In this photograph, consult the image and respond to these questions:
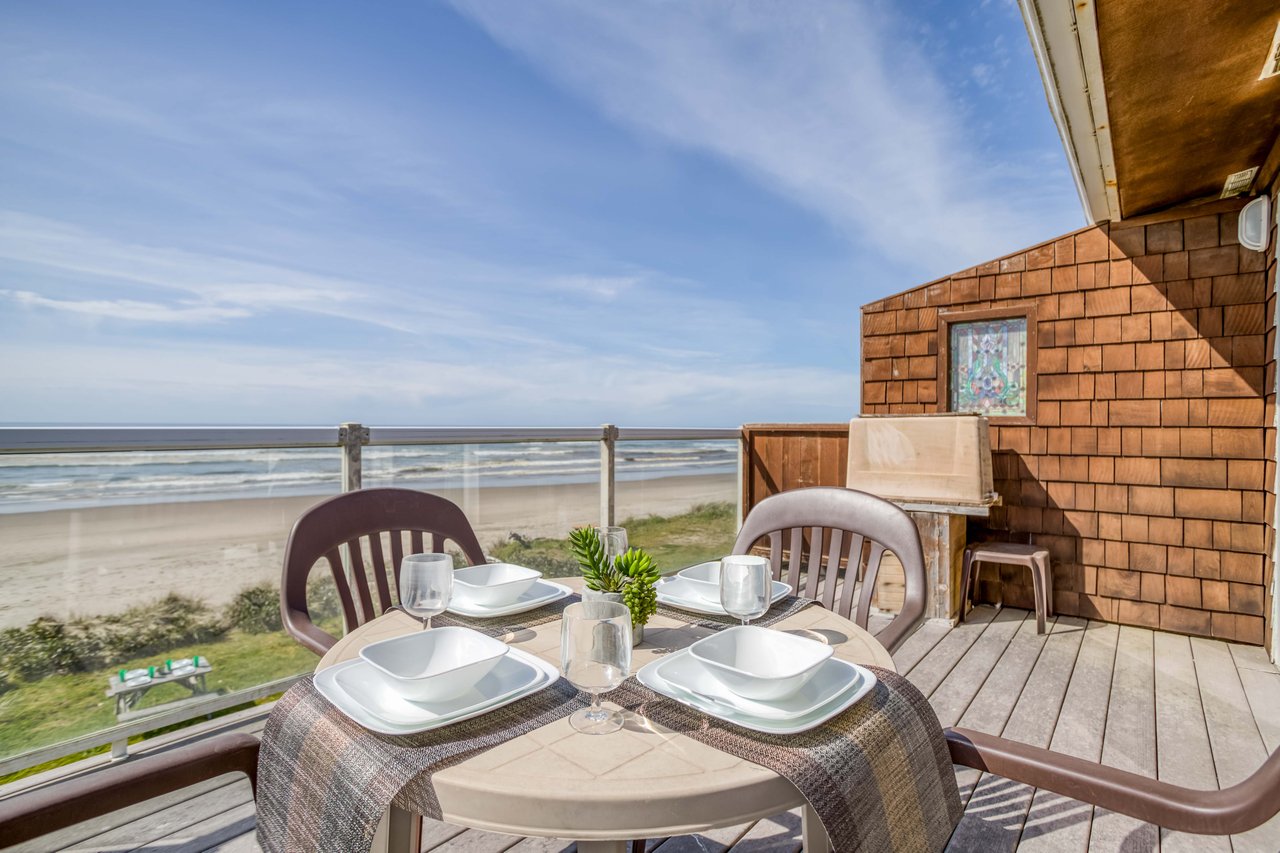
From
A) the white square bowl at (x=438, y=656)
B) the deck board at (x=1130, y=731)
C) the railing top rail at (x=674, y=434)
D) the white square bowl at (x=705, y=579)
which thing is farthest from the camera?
the railing top rail at (x=674, y=434)

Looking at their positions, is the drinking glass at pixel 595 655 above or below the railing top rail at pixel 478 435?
below

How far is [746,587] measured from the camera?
1.20m

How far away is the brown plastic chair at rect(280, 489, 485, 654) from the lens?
4.97 ft

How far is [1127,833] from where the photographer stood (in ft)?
5.76

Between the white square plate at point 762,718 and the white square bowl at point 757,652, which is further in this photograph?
the white square bowl at point 757,652

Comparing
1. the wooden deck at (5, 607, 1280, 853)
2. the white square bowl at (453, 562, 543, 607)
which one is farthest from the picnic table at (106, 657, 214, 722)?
the white square bowl at (453, 562, 543, 607)

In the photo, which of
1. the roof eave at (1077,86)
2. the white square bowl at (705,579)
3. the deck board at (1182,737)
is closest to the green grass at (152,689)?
the white square bowl at (705,579)

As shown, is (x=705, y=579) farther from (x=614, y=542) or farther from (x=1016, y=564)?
(x=1016, y=564)

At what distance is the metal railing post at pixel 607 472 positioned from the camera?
3588mm

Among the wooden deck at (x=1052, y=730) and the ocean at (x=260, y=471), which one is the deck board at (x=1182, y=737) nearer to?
the wooden deck at (x=1052, y=730)

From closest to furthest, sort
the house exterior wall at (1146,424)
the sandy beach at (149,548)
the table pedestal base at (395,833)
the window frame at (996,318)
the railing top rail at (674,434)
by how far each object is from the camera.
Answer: the table pedestal base at (395,833) → the sandy beach at (149,548) → the house exterior wall at (1146,424) → the railing top rail at (674,434) → the window frame at (996,318)

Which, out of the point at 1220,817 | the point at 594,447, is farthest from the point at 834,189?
the point at 1220,817

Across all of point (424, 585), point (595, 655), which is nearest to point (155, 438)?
point (424, 585)

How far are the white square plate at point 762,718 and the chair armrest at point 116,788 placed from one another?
2.16 ft
